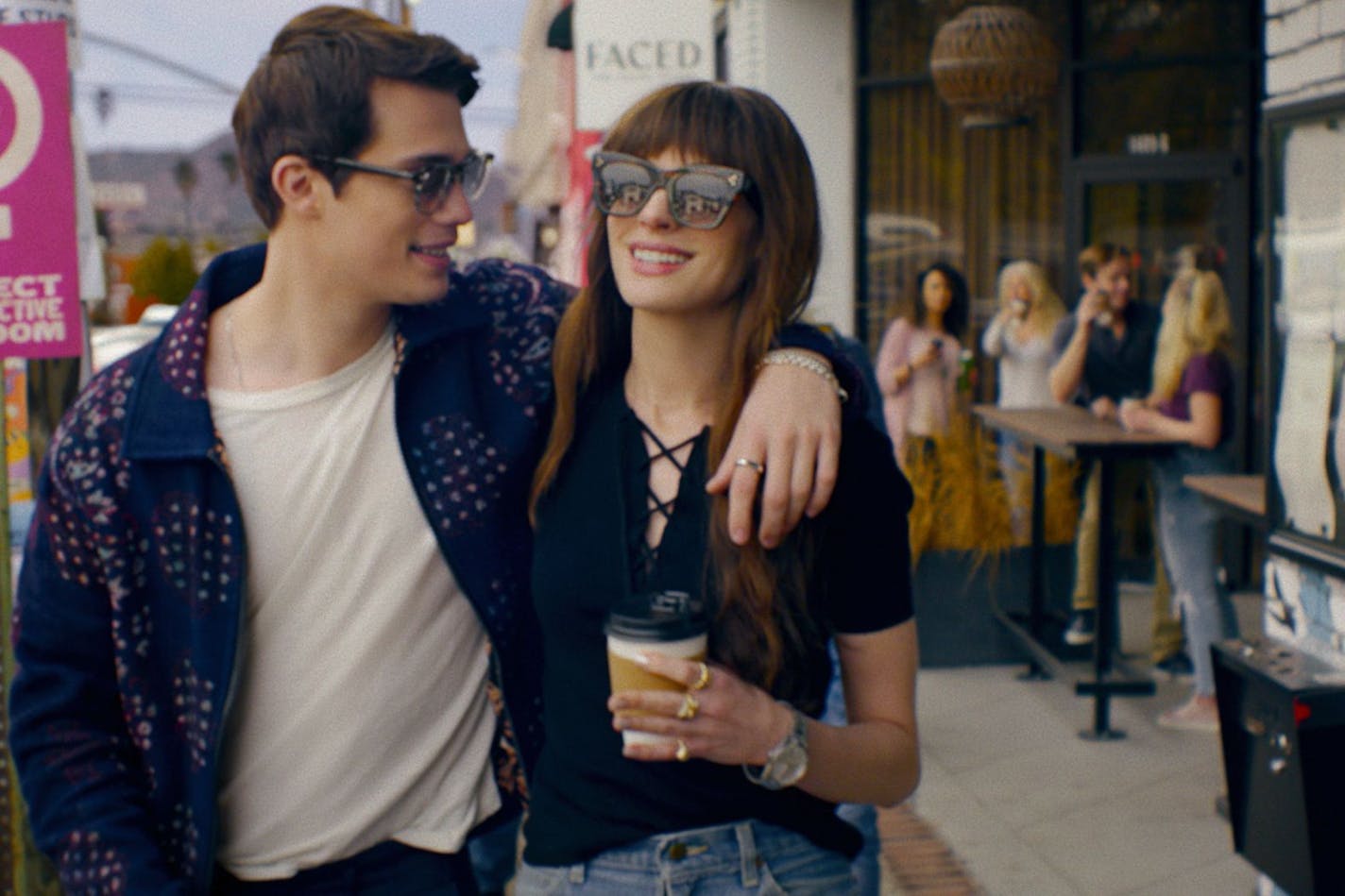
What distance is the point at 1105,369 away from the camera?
282 inches

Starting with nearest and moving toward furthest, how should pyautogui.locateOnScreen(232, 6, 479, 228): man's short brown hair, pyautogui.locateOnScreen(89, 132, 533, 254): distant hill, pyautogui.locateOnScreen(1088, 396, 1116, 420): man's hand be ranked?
pyautogui.locateOnScreen(232, 6, 479, 228): man's short brown hair < pyautogui.locateOnScreen(1088, 396, 1116, 420): man's hand < pyautogui.locateOnScreen(89, 132, 533, 254): distant hill

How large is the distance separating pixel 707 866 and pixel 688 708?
32 cm

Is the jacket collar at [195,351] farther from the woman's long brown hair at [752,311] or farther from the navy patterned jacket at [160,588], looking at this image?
the woman's long brown hair at [752,311]

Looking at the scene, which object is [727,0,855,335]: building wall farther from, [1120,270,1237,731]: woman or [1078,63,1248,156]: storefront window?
[1120,270,1237,731]: woman

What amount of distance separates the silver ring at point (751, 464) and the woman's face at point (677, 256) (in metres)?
0.26

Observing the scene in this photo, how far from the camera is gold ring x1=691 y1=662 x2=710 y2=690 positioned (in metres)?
1.72

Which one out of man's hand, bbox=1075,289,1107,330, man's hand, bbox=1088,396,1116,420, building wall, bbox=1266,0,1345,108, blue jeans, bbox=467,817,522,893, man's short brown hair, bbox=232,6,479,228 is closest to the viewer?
man's short brown hair, bbox=232,6,479,228

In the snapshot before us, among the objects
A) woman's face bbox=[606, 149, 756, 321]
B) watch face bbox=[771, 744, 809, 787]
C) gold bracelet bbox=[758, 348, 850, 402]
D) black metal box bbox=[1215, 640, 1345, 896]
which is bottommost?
black metal box bbox=[1215, 640, 1345, 896]

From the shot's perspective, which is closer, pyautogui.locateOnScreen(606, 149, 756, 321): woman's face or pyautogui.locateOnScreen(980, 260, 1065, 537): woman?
pyautogui.locateOnScreen(606, 149, 756, 321): woman's face

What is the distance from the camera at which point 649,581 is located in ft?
6.48

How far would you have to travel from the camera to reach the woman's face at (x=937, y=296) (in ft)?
29.1

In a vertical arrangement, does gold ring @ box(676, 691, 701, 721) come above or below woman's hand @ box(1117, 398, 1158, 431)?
below

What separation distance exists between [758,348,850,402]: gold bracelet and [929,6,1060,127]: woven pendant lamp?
700 centimetres

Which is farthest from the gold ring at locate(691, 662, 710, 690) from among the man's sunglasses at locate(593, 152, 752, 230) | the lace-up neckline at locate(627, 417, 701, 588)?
the man's sunglasses at locate(593, 152, 752, 230)
